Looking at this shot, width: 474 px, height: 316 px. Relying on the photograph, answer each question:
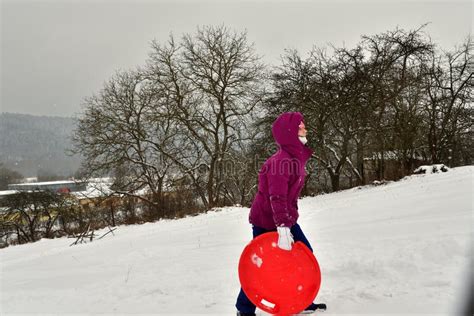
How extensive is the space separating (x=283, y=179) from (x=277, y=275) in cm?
84

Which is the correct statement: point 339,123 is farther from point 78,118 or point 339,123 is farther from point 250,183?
point 78,118

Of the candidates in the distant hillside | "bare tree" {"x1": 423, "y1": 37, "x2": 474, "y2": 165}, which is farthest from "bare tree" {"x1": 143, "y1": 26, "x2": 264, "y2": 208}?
the distant hillside

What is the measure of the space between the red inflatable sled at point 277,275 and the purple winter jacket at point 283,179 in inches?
9.2

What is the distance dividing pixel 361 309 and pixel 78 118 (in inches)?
992

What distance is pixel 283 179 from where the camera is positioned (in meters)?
2.90

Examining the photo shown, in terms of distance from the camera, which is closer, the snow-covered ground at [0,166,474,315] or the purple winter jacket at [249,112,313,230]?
the purple winter jacket at [249,112,313,230]

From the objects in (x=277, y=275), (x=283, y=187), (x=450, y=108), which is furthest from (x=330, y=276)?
(x=450, y=108)

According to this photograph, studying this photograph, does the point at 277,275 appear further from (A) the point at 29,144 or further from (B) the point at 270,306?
(A) the point at 29,144

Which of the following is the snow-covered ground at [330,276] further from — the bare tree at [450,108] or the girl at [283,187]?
the bare tree at [450,108]

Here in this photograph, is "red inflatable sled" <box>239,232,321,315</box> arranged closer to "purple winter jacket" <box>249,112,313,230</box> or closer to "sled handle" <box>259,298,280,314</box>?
"sled handle" <box>259,298,280,314</box>

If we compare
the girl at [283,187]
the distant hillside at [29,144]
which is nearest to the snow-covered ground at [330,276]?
the girl at [283,187]

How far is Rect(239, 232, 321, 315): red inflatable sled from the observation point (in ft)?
9.50

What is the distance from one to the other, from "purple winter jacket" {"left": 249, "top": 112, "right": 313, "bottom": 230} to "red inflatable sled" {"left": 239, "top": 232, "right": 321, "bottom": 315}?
→ 0.23 meters

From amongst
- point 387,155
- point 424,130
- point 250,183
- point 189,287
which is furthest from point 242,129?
point 189,287
